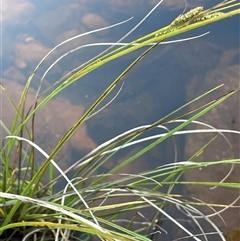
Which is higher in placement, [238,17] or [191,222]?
[238,17]

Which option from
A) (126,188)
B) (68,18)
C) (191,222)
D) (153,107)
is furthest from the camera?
(68,18)

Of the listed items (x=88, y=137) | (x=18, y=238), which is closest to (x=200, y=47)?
(x=88, y=137)

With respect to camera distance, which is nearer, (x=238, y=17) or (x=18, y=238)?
(x=18, y=238)

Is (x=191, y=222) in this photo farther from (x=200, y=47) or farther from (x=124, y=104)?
(x=200, y=47)

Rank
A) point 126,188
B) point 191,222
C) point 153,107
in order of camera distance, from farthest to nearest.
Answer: point 153,107, point 191,222, point 126,188

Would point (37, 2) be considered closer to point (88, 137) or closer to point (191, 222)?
point (88, 137)

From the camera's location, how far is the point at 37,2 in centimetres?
98

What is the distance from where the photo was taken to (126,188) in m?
0.57

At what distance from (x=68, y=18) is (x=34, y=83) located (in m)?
0.20

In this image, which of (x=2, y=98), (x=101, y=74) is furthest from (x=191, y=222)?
(x=2, y=98)

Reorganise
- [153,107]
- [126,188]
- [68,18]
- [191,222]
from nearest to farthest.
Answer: [126,188] < [191,222] < [153,107] < [68,18]

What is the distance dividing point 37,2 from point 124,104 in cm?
35

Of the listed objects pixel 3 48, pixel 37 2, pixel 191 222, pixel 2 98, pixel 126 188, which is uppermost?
pixel 37 2

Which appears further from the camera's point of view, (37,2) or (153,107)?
(37,2)
